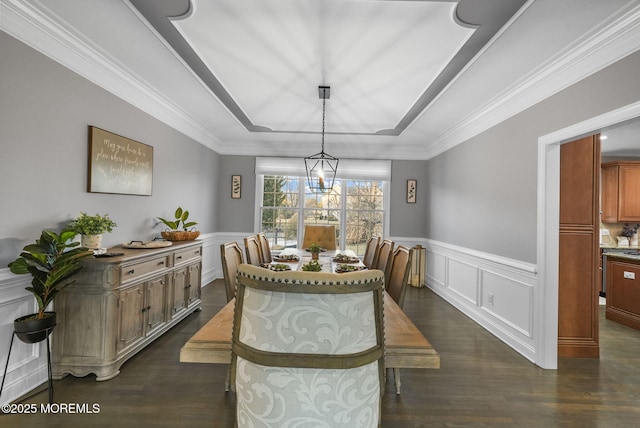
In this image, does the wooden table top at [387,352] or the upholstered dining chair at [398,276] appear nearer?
the wooden table top at [387,352]

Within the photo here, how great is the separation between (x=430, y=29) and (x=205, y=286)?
15.4ft

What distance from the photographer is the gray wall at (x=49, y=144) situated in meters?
1.96

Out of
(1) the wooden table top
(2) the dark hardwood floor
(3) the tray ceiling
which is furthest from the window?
(1) the wooden table top

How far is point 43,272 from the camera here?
1.96m

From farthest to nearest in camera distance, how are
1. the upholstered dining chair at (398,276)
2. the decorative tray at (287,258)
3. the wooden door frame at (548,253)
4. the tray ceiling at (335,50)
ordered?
the decorative tray at (287,258)
the wooden door frame at (548,253)
the upholstered dining chair at (398,276)
the tray ceiling at (335,50)

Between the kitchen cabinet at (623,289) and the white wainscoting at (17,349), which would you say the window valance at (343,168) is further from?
the white wainscoting at (17,349)

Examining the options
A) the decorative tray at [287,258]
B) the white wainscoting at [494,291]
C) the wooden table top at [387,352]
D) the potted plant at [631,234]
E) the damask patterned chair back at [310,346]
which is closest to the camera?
the damask patterned chair back at [310,346]

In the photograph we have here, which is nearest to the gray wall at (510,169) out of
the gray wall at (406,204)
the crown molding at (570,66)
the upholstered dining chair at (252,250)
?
the crown molding at (570,66)

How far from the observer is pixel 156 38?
2.32m

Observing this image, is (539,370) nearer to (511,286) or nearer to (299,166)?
(511,286)

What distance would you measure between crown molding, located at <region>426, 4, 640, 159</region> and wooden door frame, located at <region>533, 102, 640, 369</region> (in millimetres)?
439

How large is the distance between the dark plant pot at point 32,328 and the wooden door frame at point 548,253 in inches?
147

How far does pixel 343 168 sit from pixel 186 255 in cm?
326

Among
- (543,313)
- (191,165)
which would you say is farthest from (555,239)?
(191,165)
